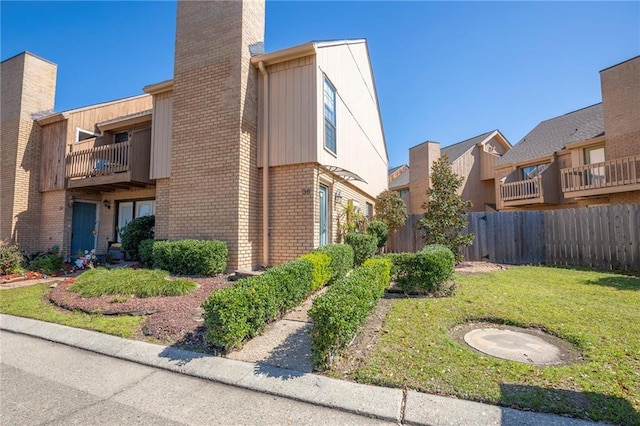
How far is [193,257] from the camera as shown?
7.33m

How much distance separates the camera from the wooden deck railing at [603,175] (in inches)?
500

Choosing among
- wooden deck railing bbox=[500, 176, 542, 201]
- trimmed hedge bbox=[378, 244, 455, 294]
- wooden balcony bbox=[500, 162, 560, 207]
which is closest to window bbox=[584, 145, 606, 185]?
wooden balcony bbox=[500, 162, 560, 207]

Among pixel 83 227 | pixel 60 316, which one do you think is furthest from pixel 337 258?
pixel 83 227

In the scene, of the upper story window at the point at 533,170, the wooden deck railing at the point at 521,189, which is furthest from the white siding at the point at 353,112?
the upper story window at the point at 533,170

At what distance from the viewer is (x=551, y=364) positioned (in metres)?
3.29

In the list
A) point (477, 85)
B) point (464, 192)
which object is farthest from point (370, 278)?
point (464, 192)

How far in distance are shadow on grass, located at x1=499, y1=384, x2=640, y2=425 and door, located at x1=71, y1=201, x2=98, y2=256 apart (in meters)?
15.0

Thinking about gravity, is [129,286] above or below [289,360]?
above

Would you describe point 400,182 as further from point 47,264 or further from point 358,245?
point 47,264

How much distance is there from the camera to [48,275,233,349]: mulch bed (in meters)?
4.20

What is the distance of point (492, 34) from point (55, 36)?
47.1ft

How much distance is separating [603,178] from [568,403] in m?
16.1

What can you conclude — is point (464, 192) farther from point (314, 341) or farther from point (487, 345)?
point (314, 341)

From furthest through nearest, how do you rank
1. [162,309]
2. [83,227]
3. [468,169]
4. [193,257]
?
[468,169] < [83,227] < [193,257] < [162,309]
